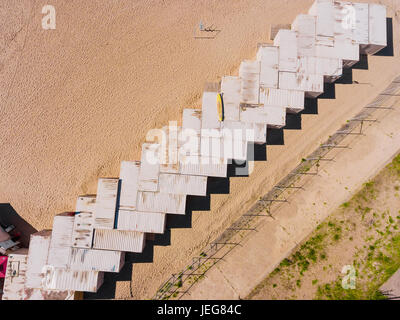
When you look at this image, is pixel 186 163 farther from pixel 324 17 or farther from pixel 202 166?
pixel 324 17

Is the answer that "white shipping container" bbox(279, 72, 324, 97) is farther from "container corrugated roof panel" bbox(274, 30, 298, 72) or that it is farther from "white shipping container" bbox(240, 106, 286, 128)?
"white shipping container" bbox(240, 106, 286, 128)

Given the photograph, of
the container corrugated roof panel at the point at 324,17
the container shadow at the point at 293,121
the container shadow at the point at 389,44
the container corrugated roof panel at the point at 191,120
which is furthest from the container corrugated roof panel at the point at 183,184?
the container shadow at the point at 389,44

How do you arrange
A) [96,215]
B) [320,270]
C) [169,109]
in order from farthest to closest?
[169,109] → [320,270] → [96,215]

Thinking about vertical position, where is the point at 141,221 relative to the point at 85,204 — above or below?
below

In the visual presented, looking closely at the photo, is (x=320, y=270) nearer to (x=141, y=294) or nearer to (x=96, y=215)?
(x=141, y=294)

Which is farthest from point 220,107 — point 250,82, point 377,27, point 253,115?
point 377,27

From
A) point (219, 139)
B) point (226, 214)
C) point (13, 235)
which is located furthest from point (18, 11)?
point (226, 214)

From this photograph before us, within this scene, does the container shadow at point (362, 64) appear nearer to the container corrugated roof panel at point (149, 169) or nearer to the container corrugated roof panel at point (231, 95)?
the container corrugated roof panel at point (231, 95)
